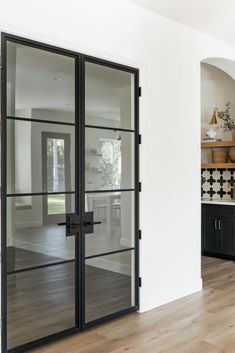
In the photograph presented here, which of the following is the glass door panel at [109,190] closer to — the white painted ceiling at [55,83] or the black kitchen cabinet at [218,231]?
the white painted ceiling at [55,83]

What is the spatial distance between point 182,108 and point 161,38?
32.2 inches

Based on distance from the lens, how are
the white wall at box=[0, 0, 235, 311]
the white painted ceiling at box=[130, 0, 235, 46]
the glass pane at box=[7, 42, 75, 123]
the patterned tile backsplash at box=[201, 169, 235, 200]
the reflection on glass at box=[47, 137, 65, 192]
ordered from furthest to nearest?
the patterned tile backsplash at box=[201, 169, 235, 200] < the white painted ceiling at box=[130, 0, 235, 46] < the white wall at box=[0, 0, 235, 311] < the reflection on glass at box=[47, 137, 65, 192] < the glass pane at box=[7, 42, 75, 123]

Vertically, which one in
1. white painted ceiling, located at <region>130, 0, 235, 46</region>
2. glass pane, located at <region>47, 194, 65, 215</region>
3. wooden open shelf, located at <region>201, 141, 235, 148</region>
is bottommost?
glass pane, located at <region>47, 194, 65, 215</region>

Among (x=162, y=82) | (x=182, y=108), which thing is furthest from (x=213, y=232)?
(x=162, y=82)

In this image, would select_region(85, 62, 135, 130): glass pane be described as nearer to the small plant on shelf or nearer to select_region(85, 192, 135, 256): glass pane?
select_region(85, 192, 135, 256): glass pane

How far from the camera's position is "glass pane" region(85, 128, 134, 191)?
3707 millimetres

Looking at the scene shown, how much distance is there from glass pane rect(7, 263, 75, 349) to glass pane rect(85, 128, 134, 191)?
0.84 metres

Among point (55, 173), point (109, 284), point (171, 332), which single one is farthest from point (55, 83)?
point (171, 332)

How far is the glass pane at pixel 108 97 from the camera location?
3.69 metres

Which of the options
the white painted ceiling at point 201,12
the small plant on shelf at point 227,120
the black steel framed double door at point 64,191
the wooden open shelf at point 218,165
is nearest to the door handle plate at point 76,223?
the black steel framed double door at point 64,191

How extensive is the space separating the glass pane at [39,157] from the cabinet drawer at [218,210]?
354 cm

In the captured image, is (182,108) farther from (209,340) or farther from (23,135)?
(209,340)

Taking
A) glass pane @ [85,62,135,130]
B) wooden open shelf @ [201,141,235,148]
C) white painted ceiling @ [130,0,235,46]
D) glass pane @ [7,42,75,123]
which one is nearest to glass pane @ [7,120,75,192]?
glass pane @ [7,42,75,123]

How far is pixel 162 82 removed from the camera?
435 cm
